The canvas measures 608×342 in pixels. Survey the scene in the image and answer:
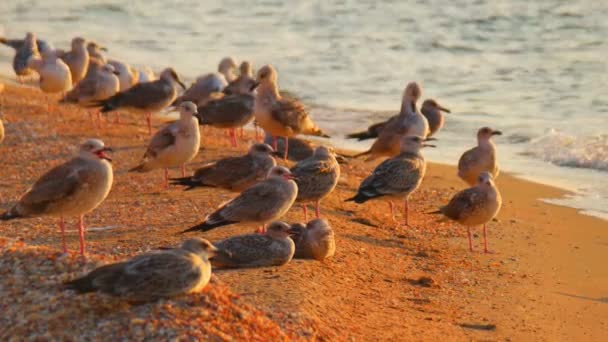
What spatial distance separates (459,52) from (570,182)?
9455mm

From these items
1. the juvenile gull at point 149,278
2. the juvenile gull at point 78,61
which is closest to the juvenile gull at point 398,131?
the juvenile gull at point 78,61

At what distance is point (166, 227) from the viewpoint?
9.94m

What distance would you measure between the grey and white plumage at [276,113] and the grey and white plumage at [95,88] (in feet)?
10.1

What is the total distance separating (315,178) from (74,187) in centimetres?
266

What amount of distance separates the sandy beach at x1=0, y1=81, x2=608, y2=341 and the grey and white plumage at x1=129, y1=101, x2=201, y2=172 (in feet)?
0.96

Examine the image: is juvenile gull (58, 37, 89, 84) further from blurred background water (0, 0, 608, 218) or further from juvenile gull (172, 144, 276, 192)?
juvenile gull (172, 144, 276, 192)

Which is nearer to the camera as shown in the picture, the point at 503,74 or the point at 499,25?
the point at 503,74

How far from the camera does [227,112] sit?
14312mm

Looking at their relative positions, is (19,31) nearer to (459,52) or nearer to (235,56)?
(235,56)

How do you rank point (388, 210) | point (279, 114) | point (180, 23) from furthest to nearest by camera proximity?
point (180, 23) < point (279, 114) < point (388, 210)

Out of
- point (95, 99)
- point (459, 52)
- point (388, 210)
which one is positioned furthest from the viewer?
point (459, 52)

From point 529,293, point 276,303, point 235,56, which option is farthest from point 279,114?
point 235,56

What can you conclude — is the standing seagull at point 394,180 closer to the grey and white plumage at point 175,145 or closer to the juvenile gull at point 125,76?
the grey and white plumage at point 175,145

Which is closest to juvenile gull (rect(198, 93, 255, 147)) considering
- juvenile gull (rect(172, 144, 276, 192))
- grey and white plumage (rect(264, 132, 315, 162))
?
grey and white plumage (rect(264, 132, 315, 162))
